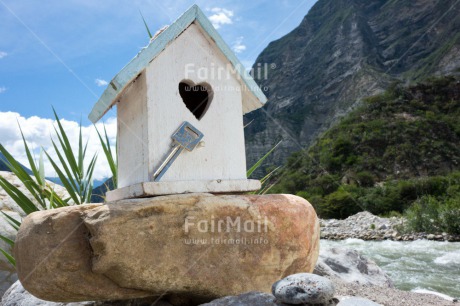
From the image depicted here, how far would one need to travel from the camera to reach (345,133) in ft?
141

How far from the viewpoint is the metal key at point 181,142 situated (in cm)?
276

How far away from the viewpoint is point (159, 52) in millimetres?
2910

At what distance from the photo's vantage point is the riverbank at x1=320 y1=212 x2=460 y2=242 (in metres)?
15.4

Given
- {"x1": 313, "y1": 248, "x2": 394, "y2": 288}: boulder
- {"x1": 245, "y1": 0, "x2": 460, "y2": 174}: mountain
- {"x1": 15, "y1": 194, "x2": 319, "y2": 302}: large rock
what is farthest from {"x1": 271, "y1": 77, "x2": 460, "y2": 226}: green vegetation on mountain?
{"x1": 15, "y1": 194, "x2": 319, "y2": 302}: large rock

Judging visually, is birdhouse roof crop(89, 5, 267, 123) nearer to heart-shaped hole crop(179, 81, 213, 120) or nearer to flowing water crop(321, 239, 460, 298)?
heart-shaped hole crop(179, 81, 213, 120)

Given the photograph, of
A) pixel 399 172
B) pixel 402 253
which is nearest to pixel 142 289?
pixel 402 253

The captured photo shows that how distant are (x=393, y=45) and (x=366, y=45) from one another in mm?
5206

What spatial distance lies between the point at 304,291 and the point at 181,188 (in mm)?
1051

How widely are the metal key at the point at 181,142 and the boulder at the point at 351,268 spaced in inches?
90.7

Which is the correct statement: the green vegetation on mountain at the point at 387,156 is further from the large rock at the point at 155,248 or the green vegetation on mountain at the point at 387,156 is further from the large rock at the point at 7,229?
the large rock at the point at 155,248

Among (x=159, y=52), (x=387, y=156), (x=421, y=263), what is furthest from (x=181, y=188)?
(x=387, y=156)

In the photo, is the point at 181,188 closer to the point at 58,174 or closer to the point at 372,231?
the point at 58,174

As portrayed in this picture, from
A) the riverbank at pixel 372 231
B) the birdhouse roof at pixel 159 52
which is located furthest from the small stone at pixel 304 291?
the riverbank at pixel 372 231

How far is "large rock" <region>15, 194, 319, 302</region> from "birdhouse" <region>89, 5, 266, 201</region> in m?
0.22
